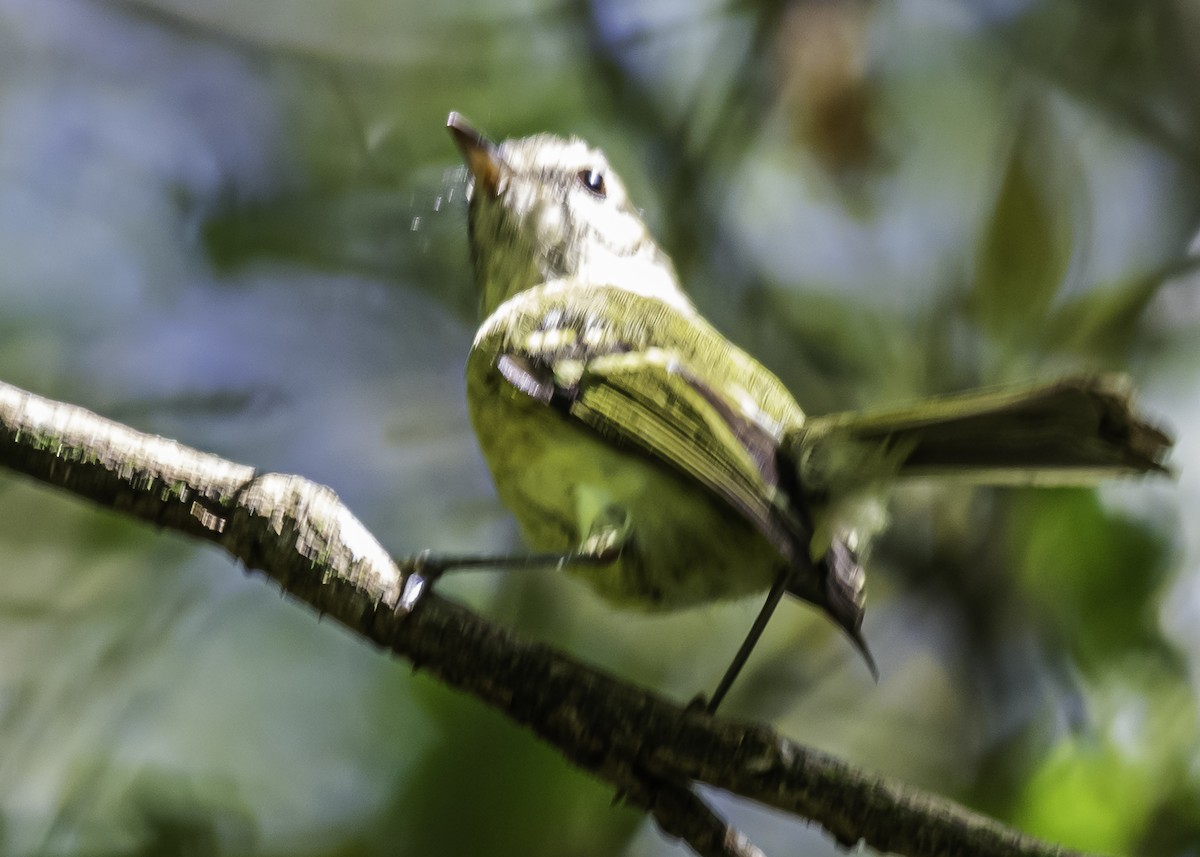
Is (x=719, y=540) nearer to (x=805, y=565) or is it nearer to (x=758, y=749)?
(x=805, y=565)

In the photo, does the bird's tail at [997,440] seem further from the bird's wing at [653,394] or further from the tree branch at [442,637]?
the tree branch at [442,637]

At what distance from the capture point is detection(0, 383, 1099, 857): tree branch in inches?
41.8

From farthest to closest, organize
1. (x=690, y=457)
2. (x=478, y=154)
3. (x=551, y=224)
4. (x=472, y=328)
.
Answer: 1. (x=472, y=328)
2. (x=551, y=224)
3. (x=478, y=154)
4. (x=690, y=457)

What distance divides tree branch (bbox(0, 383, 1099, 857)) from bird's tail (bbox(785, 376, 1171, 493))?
13.3 inches

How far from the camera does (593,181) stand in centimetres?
188

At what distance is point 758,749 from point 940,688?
141 cm

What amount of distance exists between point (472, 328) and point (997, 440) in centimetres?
137

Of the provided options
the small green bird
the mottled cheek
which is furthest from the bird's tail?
the mottled cheek

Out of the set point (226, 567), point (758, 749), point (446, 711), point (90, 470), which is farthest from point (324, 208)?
point (758, 749)

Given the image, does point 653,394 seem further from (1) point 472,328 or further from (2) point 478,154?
(1) point 472,328

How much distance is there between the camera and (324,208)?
2.22m

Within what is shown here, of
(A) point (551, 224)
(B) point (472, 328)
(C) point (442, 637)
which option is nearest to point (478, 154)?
(A) point (551, 224)

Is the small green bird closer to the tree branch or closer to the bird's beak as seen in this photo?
the tree branch

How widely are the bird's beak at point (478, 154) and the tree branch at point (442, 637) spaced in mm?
761
